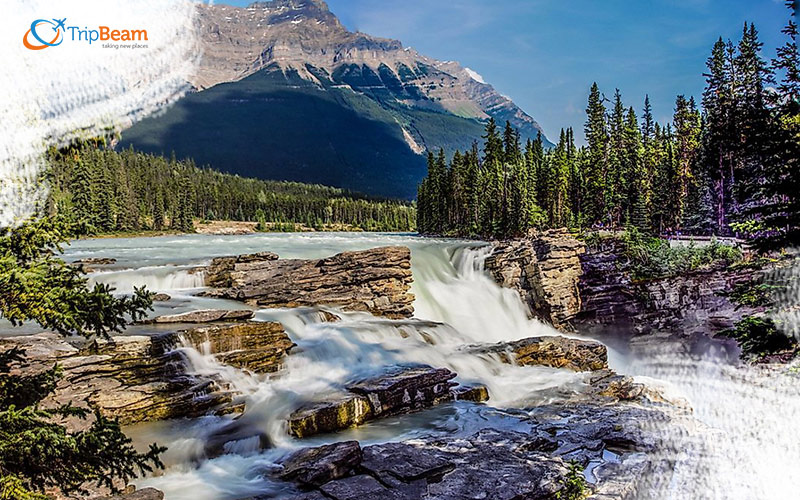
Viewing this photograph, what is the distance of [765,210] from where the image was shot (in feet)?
29.0

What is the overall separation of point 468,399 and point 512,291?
19237 millimetres

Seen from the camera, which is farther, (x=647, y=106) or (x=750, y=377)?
(x=647, y=106)

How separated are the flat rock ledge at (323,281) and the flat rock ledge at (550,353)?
7207mm

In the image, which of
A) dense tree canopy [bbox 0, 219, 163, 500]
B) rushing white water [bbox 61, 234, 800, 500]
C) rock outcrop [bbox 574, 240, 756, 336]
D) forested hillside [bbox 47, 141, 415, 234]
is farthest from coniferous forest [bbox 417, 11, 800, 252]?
forested hillside [bbox 47, 141, 415, 234]

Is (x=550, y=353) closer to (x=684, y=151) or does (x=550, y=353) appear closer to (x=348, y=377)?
(x=348, y=377)

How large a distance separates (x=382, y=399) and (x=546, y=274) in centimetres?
2224

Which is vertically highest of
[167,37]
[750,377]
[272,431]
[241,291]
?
[167,37]

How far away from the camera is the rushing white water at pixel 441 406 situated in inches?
461

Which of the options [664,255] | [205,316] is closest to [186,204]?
[664,255]

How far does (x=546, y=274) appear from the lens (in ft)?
114

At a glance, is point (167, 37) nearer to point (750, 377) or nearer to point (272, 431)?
point (272, 431)

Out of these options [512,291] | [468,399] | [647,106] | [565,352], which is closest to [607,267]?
[512,291]

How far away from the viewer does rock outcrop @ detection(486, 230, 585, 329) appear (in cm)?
3459

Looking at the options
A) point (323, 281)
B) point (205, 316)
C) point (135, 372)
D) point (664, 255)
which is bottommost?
point (135, 372)
